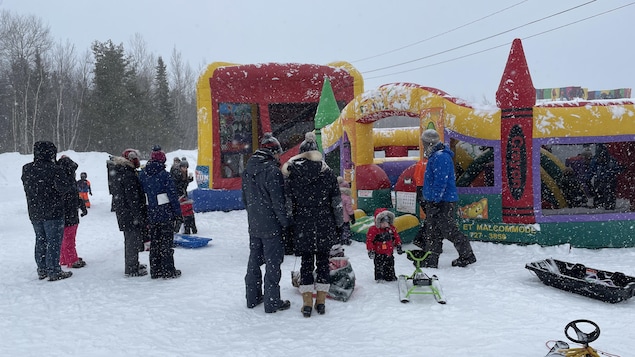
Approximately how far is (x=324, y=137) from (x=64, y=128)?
31471 mm

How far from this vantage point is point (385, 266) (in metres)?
5.61

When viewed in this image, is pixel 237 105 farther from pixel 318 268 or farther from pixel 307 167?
pixel 318 268

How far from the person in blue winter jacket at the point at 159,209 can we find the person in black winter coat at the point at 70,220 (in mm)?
1328

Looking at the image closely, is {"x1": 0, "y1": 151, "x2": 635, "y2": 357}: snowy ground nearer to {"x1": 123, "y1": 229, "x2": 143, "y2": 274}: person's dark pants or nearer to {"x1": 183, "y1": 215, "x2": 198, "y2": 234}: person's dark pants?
{"x1": 123, "y1": 229, "x2": 143, "y2": 274}: person's dark pants

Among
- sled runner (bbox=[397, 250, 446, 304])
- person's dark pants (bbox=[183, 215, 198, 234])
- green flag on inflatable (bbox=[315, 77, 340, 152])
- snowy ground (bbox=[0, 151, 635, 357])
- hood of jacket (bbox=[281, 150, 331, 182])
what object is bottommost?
snowy ground (bbox=[0, 151, 635, 357])

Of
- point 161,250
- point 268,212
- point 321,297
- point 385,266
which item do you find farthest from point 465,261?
point 161,250

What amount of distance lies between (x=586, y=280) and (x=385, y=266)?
220 cm

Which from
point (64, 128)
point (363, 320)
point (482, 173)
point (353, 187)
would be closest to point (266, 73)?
point (353, 187)

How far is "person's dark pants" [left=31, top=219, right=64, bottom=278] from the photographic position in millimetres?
5941

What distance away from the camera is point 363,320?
4.36 meters

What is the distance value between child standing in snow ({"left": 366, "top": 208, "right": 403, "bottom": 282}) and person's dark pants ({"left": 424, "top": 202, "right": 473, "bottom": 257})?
80 cm

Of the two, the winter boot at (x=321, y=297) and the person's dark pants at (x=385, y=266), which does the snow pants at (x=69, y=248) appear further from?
the person's dark pants at (x=385, y=266)

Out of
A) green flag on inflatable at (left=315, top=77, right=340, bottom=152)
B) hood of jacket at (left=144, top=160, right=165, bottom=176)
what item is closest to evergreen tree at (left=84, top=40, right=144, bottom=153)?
green flag on inflatable at (left=315, top=77, right=340, bottom=152)

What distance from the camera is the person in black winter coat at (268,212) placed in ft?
14.6
